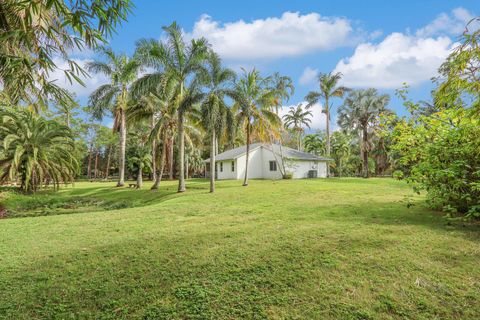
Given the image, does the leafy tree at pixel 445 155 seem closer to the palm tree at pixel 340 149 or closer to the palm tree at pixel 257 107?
the palm tree at pixel 257 107

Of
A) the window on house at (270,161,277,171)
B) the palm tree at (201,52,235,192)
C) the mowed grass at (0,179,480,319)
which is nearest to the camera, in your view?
the mowed grass at (0,179,480,319)

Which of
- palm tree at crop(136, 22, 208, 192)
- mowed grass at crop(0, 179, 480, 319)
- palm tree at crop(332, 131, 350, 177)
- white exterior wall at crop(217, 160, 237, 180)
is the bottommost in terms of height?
mowed grass at crop(0, 179, 480, 319)

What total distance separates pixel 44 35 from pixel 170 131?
18.2 metres


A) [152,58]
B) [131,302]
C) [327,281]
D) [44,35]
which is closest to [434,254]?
[327,281]

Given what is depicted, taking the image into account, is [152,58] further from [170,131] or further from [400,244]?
[400,244]

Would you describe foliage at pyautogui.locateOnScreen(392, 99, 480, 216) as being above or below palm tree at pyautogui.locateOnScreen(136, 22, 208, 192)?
below

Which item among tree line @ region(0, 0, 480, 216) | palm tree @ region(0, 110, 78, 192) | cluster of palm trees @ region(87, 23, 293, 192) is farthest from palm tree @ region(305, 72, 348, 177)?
palm tree @ region(0, 110, 78, 192)

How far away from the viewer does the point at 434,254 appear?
4879 mm

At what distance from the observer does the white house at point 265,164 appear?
30.3 m

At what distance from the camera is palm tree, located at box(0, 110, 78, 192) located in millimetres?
17359

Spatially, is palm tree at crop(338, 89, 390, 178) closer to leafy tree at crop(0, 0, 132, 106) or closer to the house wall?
the house wall

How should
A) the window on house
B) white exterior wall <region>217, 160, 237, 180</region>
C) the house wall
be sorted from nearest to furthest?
the house wall
the window on house
white exterior wall <region>217, 160, 237, 180</region>

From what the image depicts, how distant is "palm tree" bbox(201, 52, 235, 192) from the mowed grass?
1031 cm

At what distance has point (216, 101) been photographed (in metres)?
16.6
